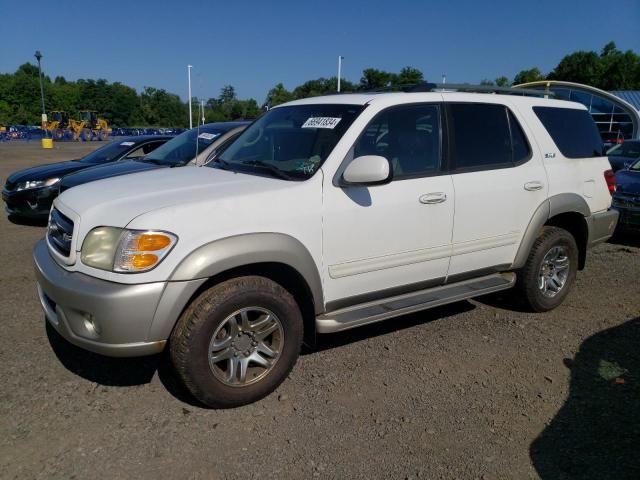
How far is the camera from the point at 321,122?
3812 millimetres

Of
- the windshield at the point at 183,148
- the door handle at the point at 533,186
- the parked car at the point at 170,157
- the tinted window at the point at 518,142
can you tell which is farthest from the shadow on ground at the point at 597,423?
the windshield at the point at 183,148

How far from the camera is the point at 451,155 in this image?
4016 millimetres

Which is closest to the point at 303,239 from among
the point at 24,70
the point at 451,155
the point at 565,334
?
the point at 451,155

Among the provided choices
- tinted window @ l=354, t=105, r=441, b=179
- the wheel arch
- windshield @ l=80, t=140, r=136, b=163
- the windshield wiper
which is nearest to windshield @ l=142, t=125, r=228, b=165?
windshield @ l=80, t=140, r=136, b=163

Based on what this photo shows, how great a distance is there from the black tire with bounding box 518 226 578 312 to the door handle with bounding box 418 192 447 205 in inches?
51.3

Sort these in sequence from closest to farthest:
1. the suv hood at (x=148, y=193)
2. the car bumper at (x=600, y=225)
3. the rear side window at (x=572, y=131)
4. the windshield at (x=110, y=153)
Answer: the suv hood at (x=148, y=193)
the rear side window at (x=572, y=131)
the car bumper at (x=600, y=225)
the windshield at (x=110, y=153)

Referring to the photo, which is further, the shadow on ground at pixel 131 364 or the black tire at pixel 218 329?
the shadow on ground at pixel 131 364

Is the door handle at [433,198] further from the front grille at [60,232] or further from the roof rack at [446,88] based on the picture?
the front grille at [60,232]

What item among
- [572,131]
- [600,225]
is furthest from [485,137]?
[600,225]

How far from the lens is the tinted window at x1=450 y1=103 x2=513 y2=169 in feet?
13.4

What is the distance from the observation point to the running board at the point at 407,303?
137 inches

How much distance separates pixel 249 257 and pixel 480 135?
2.26m

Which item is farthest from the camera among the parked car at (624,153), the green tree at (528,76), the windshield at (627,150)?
the green tree at (528,76)

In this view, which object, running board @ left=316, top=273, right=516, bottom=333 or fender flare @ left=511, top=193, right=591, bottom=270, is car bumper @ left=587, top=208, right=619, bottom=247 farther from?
running board @ left=316, top=273, right=516, bottom=333
